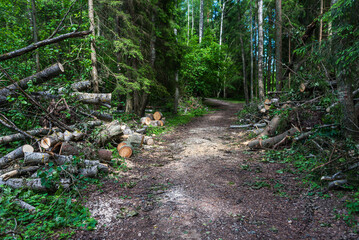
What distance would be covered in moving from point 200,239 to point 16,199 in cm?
352

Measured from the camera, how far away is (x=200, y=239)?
286 centimetres

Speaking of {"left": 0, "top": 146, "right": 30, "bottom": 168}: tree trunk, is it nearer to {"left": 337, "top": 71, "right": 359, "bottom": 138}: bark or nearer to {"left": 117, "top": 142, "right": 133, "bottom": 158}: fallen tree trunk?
{"left": 117, "top": 142, "right": 133, "bottom": 158}: fallen tree trunk

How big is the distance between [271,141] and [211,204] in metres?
4.27

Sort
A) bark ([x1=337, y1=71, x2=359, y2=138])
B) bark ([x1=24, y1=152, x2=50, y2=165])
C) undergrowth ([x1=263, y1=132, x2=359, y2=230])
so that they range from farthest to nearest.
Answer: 1. bark ([x1=337, y1=71, x2=359, y2=138])
2. bark ([x1=24, y1=152, x2=50, y2=165])
3. undergrowth ([x1=263, y1=132, x2=359, y2=230])

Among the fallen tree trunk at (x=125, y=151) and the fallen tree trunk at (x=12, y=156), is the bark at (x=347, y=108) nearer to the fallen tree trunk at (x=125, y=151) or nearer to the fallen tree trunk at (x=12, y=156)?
the fallen tree trunk at (x=125, y=151)

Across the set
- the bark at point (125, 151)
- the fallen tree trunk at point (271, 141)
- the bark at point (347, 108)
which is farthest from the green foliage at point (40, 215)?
the bark at point (347, 108)

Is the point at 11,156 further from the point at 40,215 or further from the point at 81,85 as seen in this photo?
the point at 81,85

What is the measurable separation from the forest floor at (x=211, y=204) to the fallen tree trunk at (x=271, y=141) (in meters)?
0.88

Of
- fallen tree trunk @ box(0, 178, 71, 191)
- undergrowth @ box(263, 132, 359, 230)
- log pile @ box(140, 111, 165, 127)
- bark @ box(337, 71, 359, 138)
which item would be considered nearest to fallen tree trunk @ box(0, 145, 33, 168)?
fallen tree trunk @ box(0, 178, 71, 191)

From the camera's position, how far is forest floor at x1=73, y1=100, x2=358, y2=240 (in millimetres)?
3010

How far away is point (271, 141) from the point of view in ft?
22.9

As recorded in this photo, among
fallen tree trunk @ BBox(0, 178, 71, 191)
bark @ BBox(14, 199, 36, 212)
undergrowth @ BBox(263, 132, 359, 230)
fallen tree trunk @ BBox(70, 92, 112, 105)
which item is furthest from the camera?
fallen tree trunk @ BBox(70, 92, 112, 105)

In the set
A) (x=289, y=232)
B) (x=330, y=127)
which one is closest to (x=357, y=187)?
(x=289, y=232)

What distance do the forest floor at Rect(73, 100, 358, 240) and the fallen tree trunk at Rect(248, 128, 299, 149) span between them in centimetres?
88
